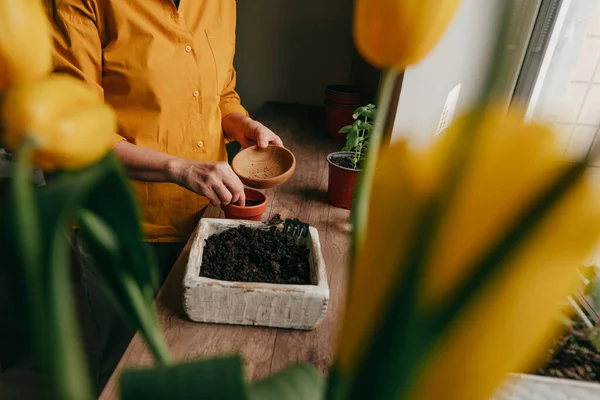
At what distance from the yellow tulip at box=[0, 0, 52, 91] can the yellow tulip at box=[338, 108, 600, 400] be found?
0.27 ft

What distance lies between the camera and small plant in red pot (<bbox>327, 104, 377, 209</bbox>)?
891 mm

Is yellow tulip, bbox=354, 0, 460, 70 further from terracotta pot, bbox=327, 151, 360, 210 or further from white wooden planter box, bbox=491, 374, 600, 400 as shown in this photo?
terracotta pot, bbox=327, 151, 360, 210

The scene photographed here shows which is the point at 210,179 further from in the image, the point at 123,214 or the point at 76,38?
the point at 123,214

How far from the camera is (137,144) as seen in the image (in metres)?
0.82

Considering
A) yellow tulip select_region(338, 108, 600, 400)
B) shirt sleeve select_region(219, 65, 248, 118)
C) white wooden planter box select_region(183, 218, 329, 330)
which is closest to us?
yellow tulip select_region(338, 108, 600, 400)

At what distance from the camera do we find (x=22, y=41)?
0.30ft

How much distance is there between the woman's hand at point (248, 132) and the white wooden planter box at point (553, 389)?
0.63m

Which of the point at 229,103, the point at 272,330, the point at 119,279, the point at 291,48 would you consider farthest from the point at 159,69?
the point at 291,48

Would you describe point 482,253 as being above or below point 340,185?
above

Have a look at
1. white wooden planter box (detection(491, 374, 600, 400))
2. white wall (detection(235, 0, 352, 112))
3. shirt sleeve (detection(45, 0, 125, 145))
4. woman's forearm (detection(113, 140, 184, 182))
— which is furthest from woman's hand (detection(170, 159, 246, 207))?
white wall (detection(235, 0, 352, 112))

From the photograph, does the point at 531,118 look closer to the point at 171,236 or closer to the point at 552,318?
the point at 552,318

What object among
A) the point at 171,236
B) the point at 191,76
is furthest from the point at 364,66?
the point at 171,236

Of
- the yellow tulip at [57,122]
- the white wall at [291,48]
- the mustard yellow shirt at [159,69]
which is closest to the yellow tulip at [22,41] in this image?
the yellow tulip at [57,122]

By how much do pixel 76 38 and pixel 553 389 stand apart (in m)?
0.83
